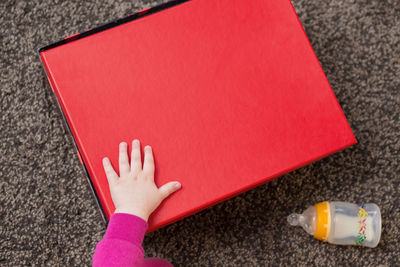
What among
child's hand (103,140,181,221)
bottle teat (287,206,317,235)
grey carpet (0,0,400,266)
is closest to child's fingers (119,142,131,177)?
child's hand (103,140,181,221)

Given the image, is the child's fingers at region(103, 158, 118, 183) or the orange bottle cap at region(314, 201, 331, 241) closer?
the child's fingers at region(103, 158, 118, 183)

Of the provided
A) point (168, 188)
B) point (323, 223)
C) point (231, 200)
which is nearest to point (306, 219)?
point (323, 223)

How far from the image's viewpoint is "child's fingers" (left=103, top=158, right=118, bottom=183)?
58cm

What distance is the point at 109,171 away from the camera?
0.58 meters

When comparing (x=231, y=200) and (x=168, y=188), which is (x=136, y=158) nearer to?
(x=168, y=188)

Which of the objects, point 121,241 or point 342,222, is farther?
point 342,222

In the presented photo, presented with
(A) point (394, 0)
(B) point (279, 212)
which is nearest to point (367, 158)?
(B) point (279, 212)

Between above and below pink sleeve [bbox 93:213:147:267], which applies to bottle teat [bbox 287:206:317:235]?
below

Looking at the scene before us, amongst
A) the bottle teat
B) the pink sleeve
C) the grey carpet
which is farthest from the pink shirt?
the bottle teat

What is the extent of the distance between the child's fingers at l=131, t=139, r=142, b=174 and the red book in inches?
0.6

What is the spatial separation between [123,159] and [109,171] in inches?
1.1

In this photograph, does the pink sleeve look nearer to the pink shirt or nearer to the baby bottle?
the pink shirt

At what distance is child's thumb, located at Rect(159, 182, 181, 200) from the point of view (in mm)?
579

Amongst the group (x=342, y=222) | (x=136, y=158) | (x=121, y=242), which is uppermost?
(x=136, y=158)
